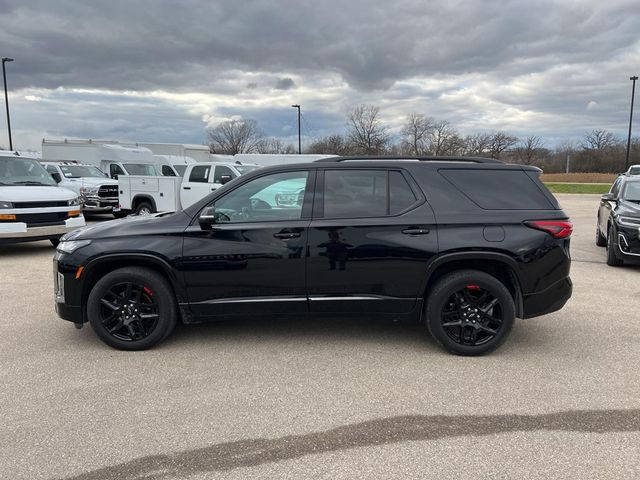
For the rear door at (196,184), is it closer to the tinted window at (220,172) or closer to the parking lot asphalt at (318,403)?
the tinted window at (220,172)

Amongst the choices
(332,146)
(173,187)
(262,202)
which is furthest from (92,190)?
(332,146)

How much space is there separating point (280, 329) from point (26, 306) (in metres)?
3.23

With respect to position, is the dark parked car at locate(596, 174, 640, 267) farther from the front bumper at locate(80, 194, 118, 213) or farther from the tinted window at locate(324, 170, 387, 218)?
the front bumper at locate(80, 194, 118, 213)

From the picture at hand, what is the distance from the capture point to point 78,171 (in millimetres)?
16766

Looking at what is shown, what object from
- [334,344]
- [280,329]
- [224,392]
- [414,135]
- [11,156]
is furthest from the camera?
[414,135]

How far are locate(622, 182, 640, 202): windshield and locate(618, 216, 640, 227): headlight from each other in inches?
36.7

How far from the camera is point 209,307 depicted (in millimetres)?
4379

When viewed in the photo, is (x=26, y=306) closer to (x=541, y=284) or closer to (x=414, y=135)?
(x=541, y=284)

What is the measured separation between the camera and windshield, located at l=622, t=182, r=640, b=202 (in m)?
8.82

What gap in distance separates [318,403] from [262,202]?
186 centimetres

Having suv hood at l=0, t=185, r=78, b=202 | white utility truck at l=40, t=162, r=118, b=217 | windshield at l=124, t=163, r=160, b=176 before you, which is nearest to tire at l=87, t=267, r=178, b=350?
suv hood at l=0, t=185, r=78, b=202

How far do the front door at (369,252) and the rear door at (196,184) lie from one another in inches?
395

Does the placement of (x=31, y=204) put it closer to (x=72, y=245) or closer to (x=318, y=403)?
(x=72, y=245)

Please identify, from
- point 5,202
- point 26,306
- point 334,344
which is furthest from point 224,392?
point 5,202
